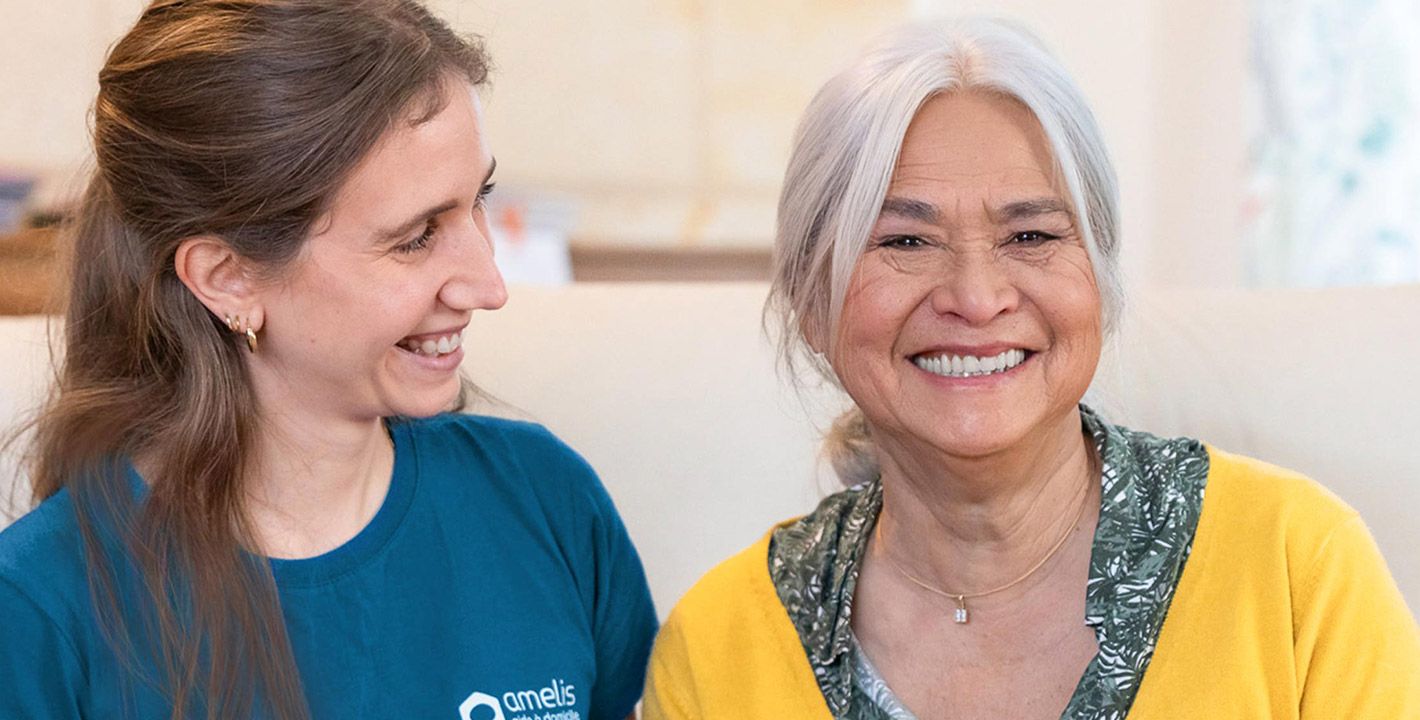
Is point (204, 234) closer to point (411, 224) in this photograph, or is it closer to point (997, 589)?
point (411, 224)

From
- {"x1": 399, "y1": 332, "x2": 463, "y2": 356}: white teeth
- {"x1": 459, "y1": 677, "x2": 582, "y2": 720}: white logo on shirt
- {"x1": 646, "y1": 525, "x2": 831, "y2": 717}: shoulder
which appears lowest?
{"x1": 459, "y1": 677, "x2": 582, "y2": 720}: white logo on shirt

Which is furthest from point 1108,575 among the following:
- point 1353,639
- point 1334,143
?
point 1334,143

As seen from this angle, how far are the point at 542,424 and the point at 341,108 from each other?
605 mm

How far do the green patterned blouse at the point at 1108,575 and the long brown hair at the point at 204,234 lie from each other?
0.50 m

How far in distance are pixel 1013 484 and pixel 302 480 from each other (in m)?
0.70

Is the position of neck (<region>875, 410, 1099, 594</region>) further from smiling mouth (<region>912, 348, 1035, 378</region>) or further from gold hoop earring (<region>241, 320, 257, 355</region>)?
gold hoop earring (<region>241, 320, 257, 355</region>)

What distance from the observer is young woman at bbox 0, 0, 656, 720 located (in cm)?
138

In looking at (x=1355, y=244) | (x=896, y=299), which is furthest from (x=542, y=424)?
(x=1355, y=244)

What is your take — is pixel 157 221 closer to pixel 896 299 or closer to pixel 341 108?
pixel 341 108

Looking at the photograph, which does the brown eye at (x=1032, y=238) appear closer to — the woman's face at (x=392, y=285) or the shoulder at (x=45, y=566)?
the woman's face at (x=392, y=285)

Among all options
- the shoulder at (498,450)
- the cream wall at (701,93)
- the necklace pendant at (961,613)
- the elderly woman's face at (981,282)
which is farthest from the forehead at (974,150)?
the cream wall at (701,93)

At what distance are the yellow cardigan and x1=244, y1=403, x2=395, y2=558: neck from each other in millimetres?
473

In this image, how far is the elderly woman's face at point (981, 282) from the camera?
135cm

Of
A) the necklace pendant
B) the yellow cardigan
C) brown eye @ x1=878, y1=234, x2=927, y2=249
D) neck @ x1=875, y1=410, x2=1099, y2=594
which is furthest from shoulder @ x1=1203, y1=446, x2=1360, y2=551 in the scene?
brown eye @ x1=878, y1=234, x2=927, y2=249
